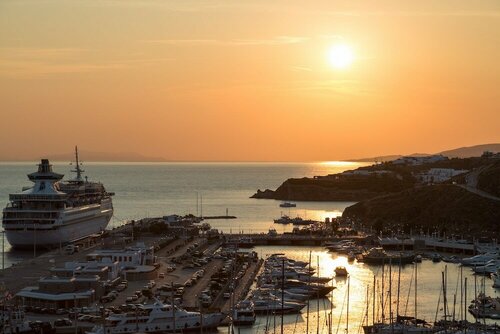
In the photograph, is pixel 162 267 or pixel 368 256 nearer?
pixel 162 267

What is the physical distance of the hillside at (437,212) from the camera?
87.2 m

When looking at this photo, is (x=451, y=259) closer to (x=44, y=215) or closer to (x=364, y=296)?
(x=364, y=296)

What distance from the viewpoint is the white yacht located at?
122 ft

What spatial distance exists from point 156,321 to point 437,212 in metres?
60.3

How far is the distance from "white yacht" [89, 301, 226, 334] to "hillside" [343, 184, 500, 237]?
4934cm

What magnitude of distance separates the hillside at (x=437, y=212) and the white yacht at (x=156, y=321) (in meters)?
49.3

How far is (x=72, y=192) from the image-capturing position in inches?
3474

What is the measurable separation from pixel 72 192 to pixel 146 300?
148 ft

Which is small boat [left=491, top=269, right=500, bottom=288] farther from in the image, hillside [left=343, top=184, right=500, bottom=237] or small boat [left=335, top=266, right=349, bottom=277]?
hillside [left=343, top=184, right=500, bottom=237]

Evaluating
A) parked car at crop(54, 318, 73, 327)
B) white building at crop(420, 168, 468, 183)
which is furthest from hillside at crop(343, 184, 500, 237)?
parked car at crop(54, 318, 73, 327)

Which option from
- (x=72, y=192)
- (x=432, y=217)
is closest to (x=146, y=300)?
(x=72, y=192)

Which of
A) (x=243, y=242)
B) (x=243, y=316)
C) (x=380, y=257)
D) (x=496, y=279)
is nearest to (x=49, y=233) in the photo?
(x=243, y=242)

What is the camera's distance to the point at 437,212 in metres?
93.6

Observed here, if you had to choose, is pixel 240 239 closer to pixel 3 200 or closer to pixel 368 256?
pixel 368 256
